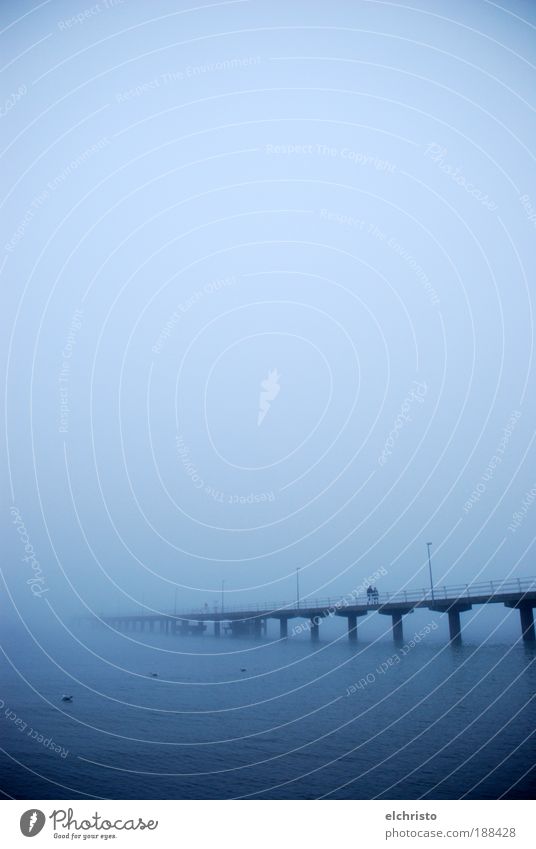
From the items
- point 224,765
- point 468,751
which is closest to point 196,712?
point 224,765

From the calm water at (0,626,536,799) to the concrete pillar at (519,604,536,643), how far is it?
793 centimetres

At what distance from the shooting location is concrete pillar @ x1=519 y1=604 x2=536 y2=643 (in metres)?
35.2

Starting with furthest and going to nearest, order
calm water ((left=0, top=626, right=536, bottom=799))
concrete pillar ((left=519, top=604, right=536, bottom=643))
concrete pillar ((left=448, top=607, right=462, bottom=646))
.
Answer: concrete pillar ((left=448, top=607, right=462, bottom=646)) → concrete pillar ((left=519, top=604, right=536, bottom=643)) → calm water ((left=0, top=626, right=536, bottom=799))

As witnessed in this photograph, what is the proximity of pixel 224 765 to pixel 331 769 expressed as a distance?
92.1 inches

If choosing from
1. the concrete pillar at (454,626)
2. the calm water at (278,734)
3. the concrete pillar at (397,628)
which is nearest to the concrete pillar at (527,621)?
the concrete pillar at (454,626)

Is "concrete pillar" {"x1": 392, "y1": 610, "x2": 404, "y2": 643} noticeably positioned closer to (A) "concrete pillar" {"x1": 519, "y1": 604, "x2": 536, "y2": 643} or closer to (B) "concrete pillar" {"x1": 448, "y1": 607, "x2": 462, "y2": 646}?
(B) "concrete pillar" {"x1": 448, "y1": 607, "x2": 462, "y2": 646}

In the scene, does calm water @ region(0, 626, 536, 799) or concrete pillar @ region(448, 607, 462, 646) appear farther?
concrete pillar @ region(448, 607, 462, 646)

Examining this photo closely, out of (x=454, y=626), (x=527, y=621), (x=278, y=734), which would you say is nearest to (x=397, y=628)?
(x=454, y=626)

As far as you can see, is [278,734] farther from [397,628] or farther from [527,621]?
[397,628]

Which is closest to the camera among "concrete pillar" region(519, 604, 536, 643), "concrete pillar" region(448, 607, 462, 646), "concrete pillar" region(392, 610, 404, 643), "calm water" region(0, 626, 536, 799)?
"calm water" region(0, 626, 536, 799)

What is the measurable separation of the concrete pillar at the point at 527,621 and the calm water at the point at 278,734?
7933 millimetres

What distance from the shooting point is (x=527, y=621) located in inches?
1395

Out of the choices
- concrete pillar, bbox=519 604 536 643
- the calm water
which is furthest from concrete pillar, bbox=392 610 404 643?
the calm water
